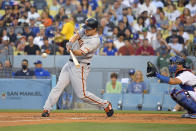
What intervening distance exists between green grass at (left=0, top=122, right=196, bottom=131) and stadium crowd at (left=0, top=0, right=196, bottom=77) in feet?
20.2

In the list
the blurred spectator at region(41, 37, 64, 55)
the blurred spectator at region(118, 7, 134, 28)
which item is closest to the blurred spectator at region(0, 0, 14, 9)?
the blurred spectator at region(41, 37, 64, 55)

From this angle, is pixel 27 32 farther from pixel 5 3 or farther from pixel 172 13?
pixel 172 13

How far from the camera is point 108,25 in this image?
51.5 ft

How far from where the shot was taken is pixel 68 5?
1684 centimetres

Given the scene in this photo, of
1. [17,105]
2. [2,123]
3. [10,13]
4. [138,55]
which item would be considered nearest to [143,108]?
[138,55]

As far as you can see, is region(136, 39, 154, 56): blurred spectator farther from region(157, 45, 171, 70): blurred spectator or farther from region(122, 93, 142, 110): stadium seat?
region(122, 93, 142, 110): stadium seat

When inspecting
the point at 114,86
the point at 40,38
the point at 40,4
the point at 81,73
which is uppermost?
the point at 40,4

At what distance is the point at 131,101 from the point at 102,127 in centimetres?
541

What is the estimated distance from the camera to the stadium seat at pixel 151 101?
40.1ft

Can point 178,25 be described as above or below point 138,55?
above

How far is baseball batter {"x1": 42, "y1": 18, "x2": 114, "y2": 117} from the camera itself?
8.54 m

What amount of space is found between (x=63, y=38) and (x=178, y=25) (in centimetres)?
396

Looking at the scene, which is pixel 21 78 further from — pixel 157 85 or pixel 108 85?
pixel 157 85

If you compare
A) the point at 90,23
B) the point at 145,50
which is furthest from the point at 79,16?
the point at 90,23
